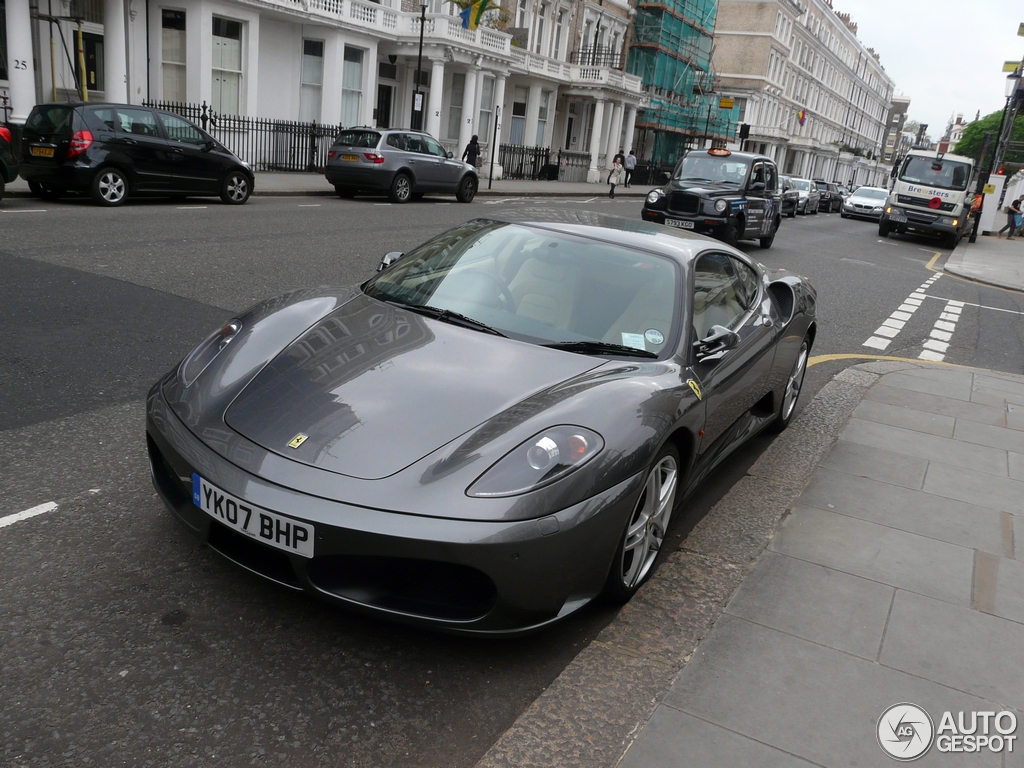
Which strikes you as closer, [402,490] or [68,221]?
[402,490]

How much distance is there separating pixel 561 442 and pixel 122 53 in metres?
22.8

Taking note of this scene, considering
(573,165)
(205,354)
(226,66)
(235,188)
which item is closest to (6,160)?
(235,188)

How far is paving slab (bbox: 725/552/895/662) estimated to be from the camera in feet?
10.3

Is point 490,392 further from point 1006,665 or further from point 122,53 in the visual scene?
point 122,53

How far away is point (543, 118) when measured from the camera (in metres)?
42.0

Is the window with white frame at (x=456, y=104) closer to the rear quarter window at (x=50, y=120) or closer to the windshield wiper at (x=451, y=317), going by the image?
the rear quarter window at (x=50, y=120)

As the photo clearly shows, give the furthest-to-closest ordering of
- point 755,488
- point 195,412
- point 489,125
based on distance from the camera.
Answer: point 489,125, point 755,488, point 195,412

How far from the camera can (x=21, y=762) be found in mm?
2156

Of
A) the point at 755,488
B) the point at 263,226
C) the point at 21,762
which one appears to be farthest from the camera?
the point at 263,226

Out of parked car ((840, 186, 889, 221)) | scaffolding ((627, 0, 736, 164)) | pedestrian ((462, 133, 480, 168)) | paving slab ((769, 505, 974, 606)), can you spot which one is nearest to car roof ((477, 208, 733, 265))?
paving slab ((769, 505, 974, 606))

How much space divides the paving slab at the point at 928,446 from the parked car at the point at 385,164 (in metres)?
14.9

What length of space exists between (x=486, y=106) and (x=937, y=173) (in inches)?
705

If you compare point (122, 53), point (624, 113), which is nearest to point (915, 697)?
point (122, 53)

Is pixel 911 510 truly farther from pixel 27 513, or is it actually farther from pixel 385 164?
pixel 385 164
